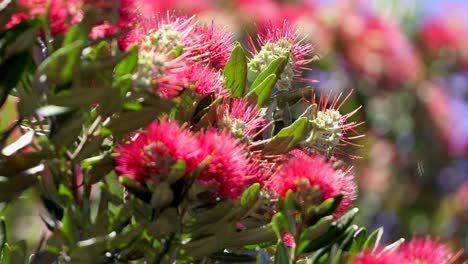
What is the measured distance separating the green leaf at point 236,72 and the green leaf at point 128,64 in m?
0.36

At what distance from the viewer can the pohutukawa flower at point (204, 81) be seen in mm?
1429

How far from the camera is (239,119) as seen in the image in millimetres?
1428

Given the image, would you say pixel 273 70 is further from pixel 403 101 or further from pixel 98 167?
pixel 403 101

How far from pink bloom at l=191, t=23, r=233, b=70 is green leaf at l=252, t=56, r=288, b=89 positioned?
0.09 metres

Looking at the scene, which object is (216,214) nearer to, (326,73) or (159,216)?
(159,216)

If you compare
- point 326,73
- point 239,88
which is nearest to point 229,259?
point 239,88

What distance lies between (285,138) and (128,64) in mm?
355

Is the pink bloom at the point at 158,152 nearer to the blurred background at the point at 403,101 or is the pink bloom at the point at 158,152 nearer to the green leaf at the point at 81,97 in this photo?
the green leaf at the point at 81,97

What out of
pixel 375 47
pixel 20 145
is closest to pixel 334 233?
pixel 20 145

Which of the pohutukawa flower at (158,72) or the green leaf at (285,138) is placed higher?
the pohutukawa flower at (158,72)

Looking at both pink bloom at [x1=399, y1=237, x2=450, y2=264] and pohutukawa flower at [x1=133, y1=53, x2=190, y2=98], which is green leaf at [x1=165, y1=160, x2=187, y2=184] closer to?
pohutukawa flower at [x1=133, y1=53, x2=190, y2=98]

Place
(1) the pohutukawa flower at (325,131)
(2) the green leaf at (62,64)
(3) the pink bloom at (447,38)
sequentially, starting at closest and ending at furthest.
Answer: (2) the green leaf at (62,64) → (1) the pohutukawa flower at (325,131) → (3) the pink bloom at (447,38)

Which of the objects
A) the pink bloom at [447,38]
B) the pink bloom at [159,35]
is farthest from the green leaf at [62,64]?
the pink bloom at [447,38]

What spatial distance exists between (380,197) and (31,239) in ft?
10.3
